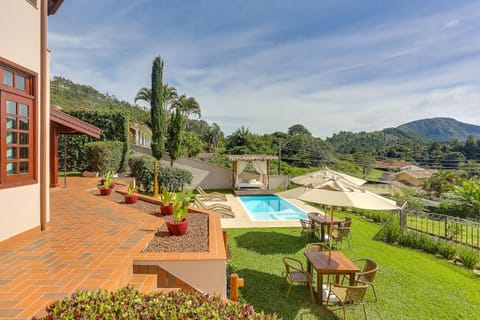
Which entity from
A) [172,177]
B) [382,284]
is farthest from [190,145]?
[382,284]

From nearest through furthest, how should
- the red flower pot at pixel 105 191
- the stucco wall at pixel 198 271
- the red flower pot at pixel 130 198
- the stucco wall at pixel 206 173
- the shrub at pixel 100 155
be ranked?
1. the stucco wall at pixel 198 271
2. the red flower pot at pixel 130 198
3. the red flower pot at pixel 105 191
4. the shrub at pixel 100 155
5. the stucco wall at pixel 206 173

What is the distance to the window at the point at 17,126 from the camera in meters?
4.68

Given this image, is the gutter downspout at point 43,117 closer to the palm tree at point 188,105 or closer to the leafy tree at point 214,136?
the palm tree at point 188,105

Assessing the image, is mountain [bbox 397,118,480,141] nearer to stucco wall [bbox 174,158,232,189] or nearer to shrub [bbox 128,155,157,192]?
stucco wall [bbox 174,158,232,189]

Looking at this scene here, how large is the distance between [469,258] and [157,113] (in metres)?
22.2

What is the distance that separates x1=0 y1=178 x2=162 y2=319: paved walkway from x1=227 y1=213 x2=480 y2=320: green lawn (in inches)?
107

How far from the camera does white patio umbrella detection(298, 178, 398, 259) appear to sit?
4988 millimetres

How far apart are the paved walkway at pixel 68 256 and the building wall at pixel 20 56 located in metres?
0.32

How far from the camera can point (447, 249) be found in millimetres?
7980

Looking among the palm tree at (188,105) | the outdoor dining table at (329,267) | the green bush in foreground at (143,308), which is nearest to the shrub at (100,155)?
the outdoor dining table at (329,267)

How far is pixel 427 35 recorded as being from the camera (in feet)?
37.9

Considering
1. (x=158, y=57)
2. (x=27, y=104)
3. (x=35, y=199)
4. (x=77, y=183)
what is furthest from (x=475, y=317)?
(x=158, y=57)

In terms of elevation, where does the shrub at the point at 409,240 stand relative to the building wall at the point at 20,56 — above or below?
below

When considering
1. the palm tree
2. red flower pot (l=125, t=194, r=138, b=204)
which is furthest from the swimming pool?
the palm tree
